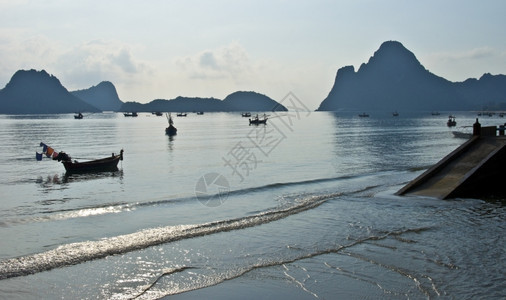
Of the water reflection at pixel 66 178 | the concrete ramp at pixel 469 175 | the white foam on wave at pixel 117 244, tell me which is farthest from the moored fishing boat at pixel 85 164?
the concrete ramp at pixel 469 175

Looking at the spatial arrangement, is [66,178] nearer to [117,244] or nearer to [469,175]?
[117,244]

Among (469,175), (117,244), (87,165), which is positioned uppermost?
(469,175)

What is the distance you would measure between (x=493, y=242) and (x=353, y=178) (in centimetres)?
1662

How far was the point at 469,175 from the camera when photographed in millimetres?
20750

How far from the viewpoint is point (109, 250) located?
14484 mm

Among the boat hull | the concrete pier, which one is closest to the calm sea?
the concrete pier

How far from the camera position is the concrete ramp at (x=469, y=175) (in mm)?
Result: 20719

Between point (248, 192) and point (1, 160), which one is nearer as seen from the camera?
point (248, 192)

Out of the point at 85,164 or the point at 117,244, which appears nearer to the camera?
the point at 117,244

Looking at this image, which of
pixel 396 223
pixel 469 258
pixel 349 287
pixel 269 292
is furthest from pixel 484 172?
pixel 269 292

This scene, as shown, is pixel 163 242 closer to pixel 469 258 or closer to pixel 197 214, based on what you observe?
pixel 197 214

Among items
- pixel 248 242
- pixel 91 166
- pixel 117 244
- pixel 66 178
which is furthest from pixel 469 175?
pixel 91 166

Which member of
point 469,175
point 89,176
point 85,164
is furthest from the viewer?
point 85,164

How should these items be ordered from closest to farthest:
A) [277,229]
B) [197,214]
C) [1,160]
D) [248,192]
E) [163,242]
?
[163,242] < [277,229] < [197,214] < [248,192] < [1,160]
